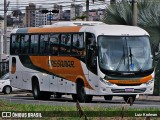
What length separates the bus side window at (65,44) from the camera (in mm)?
29219

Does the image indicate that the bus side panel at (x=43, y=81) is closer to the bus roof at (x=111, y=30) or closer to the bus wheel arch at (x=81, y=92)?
the bus wheel arch at (x=81, y=92)

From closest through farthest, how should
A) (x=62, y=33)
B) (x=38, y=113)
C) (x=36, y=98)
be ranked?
1. (x=38, y=113)
2. (x=62, y=33)
3. (x=36, y=98)

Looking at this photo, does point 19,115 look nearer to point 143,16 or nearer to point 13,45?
point 13,45

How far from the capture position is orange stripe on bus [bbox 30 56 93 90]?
2861cm

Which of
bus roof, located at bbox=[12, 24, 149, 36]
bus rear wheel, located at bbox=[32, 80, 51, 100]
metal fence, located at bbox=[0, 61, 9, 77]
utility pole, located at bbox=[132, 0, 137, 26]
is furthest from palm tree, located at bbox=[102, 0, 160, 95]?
metal fence, located at bbox=[0, 61, 9, 77]

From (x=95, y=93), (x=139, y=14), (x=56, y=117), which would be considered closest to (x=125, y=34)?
(x=95, y=93)

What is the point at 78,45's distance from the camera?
2856 centimetres

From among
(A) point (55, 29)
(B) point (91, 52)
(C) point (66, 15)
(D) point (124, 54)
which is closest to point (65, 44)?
(A) point (55, 29)

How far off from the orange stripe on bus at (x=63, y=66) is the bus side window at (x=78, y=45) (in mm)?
346

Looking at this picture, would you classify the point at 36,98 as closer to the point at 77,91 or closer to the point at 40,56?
the point at 40,56

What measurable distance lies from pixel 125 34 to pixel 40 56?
16.8 feet

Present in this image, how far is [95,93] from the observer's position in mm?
27719

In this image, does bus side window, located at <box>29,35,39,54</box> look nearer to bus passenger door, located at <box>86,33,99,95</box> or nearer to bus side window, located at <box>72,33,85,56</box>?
bus side window, located at <box>72,33,85,56</box>

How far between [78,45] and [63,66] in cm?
161
